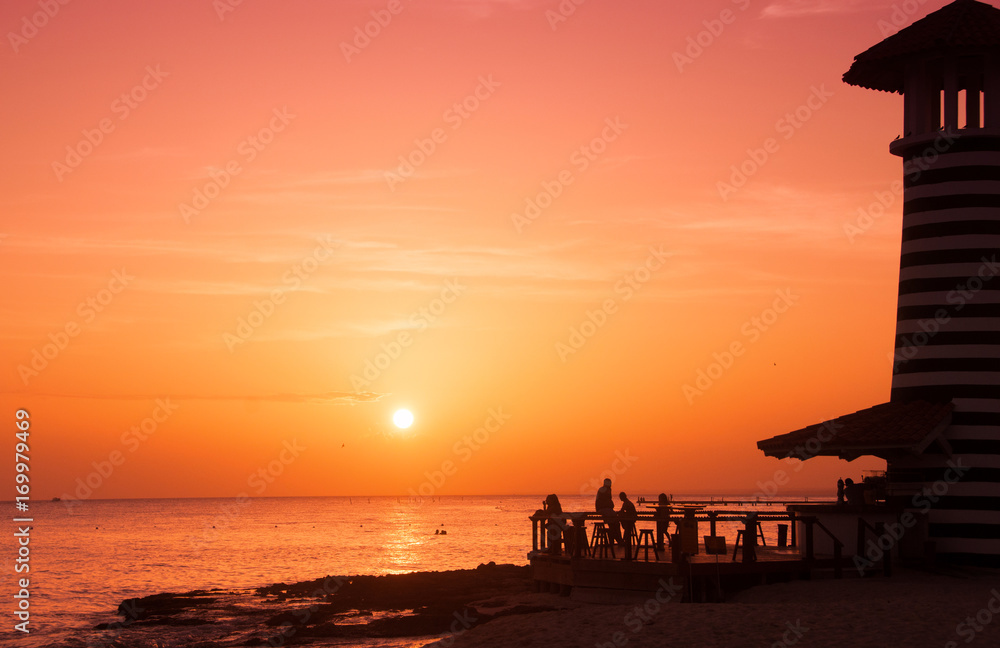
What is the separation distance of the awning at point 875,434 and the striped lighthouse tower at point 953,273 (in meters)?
0.62

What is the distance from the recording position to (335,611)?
37562 mm

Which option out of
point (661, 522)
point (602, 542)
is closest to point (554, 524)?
point (602, 542)

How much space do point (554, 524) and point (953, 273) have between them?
13051 millimetres

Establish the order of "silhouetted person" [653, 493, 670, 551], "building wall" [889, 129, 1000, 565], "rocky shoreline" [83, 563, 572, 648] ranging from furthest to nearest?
"rocky shoreline" [83, 563, 572, 648]
"building wall" [889, 129, 1000, 565]
"silhouetted person" [653, 493, 670, 551]

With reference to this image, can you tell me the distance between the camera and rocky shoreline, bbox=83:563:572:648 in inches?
1256

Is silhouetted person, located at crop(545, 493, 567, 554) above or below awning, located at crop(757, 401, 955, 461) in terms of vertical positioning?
below

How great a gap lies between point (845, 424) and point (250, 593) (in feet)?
104

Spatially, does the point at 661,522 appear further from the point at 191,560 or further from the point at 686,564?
the point at 191,560

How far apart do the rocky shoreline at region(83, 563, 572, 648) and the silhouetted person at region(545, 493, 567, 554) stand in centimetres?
150

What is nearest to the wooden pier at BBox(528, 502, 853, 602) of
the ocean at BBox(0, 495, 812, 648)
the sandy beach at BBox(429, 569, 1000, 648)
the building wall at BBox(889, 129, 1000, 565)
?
the sandy beach at BBox(429, 569, 1000, 648)

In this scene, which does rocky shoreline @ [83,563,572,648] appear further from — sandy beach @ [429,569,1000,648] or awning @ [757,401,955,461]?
awning @ [757,401,955,461]

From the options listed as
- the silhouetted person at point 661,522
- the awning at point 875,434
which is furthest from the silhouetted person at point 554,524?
the awning at point 875,434

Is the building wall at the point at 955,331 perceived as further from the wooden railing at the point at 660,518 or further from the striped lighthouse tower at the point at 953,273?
the wooden railing at the point at 660,518

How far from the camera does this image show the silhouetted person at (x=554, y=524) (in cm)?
2922
